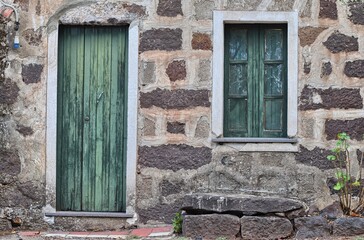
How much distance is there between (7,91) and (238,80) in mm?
2638

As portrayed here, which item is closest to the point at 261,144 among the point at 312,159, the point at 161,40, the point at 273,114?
the point at 273,114

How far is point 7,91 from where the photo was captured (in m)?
9.08

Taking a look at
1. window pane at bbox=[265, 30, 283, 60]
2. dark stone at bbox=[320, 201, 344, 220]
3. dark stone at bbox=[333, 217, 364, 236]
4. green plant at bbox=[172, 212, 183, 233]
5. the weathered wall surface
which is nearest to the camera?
dark stone at bbox=[333, 217, 364, 236]

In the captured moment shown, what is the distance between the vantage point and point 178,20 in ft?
29.6

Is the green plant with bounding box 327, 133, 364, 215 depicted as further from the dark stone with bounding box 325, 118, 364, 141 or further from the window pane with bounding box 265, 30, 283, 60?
the window pane with bounding box 265, 30, 283, 60

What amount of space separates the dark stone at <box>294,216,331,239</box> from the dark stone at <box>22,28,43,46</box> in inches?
141

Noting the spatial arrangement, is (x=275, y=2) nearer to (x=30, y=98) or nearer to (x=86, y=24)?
(x=86, y=24)

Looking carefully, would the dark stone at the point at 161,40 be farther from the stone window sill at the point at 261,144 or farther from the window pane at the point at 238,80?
the stone window sill at the point at 261,144

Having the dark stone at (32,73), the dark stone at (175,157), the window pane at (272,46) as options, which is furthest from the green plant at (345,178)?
the dark stone at (32,73)

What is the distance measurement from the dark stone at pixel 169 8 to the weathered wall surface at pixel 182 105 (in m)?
0.01

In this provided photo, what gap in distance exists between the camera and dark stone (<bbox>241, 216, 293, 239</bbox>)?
27.1ft

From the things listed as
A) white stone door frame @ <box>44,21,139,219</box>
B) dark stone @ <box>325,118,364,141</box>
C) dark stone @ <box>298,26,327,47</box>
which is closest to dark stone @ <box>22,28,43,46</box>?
white stone door frame @ <box>44,21,139,219</box>

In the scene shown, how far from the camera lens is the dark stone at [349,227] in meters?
8.21

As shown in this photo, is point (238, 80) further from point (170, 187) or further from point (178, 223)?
point (178, 223)
